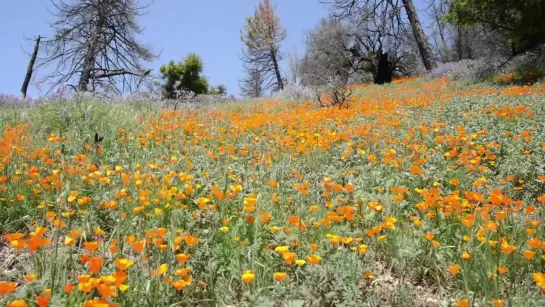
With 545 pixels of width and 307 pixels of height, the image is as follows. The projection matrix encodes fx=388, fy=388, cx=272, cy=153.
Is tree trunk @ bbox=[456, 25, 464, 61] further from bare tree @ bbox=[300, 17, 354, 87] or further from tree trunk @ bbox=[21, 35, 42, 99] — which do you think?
tree trunk @ bbox=[21, 35, 42, 99]

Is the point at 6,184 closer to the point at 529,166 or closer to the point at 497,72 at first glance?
the point at 529,166

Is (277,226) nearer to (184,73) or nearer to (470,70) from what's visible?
(470,70)

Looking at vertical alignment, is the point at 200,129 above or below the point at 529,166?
above

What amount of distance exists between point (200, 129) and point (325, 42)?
29.3m

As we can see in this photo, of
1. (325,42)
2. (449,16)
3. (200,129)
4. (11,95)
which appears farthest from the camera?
(325,42)

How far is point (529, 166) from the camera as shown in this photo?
149 inches

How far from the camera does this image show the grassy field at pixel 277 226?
6.23 ft

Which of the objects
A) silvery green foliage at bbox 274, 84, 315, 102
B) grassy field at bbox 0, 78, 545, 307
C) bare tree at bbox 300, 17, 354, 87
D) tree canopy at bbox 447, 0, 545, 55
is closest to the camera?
grassy field at bbox 0, 78, 545, 307

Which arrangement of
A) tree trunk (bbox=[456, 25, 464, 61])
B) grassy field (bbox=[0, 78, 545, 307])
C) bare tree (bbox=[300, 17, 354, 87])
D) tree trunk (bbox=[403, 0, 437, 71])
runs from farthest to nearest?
tree trunk (bbox=[456, 25, 464, 61]) → bare tree (bbox=[300, 17, 354, 87]) → tree trunk (bbox=[403, 0, 437, 71]) → grassy field (bbox=[0, 78, 545, 307])

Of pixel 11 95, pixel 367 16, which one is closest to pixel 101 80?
pixel 11 95

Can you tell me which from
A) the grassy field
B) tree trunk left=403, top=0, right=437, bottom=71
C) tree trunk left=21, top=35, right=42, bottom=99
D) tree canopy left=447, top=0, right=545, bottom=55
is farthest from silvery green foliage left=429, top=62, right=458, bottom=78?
tree trunk left=21, top=35, right=42, bottom=99

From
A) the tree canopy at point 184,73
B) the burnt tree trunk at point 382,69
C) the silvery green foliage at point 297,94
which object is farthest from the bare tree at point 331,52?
the silvery green foliage at point 297,94

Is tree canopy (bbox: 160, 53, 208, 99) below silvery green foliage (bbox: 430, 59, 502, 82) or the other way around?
the other way around

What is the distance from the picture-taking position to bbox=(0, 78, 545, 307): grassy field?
6.23 feet
